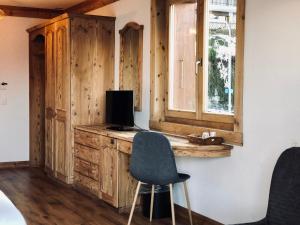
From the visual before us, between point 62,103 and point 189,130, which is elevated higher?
point 62,103

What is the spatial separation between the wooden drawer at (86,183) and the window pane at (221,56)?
1.71 m

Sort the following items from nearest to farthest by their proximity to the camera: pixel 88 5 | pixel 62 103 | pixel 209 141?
pixel 209 141 → pixel 62 103 → pixel 88 5

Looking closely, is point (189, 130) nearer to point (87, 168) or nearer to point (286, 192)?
point (87, 168)

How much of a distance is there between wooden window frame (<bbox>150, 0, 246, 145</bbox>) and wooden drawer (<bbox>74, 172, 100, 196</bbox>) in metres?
0.98

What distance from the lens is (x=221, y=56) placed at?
4.37 meters

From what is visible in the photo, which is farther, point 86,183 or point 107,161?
point 86,183

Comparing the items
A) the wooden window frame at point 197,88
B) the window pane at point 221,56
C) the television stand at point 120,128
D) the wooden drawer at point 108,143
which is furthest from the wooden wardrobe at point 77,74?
the window pane at point 221,56

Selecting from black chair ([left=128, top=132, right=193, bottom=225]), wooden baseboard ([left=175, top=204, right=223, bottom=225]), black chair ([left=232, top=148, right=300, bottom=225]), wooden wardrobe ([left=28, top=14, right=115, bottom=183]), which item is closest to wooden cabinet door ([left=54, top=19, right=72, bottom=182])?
wooden wardrobe ([left=28, top=14, right=115, bottom=183])

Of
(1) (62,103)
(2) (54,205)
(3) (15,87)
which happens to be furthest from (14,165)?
(2) (54,205)

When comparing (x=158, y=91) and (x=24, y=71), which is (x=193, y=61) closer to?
(x=158, y=91)

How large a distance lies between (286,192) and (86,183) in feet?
10.6

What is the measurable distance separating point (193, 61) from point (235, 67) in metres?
0.81

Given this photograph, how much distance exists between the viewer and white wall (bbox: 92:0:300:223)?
3465 millimetres

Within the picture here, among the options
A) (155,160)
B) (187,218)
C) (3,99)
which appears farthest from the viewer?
(3,99)
